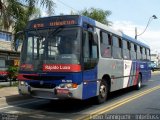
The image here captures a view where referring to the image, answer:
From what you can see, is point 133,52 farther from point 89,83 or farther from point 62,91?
point 62,91

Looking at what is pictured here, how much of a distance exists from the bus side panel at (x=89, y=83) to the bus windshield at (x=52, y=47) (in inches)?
29.2

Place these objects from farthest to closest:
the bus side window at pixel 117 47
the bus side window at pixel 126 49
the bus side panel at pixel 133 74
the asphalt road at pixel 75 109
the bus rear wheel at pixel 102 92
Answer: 1. the bus side panel at pixel 133 74
2. the bus side window at pixel 126 49
3. the bus side window at pixel 117 47
4. the bus rear wheel at pixel 102 92
5. the asphalt road at pixel 75 109

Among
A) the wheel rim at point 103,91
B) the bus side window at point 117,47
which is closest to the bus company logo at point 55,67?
the wheel rim at point 103,91

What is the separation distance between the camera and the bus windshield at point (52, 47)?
11609 mm

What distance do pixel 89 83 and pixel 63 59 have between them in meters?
1.32

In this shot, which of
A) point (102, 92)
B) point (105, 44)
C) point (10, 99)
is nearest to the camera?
point (102, 92)

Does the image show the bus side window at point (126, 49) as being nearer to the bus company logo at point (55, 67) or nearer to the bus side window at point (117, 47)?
the bus side window at point (117, 47)

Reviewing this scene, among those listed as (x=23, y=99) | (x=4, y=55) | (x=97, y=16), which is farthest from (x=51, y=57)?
(x=4, y=55)

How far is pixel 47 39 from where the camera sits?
1213cm

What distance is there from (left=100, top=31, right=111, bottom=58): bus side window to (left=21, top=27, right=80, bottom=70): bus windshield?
2.04 meters

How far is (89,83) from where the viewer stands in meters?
12.2

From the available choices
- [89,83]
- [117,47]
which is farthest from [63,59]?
[117,47]

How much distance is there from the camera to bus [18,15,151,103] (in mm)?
11500

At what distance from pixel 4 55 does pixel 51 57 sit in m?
33.7
